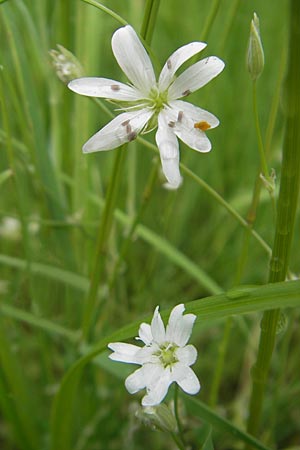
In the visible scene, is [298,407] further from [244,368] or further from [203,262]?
[203,262]

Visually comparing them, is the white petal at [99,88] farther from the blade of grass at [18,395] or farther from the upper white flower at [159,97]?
Answer: the blade of grass at [18,395]

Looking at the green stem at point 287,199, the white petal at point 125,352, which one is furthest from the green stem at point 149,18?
the white petal at point 125,352

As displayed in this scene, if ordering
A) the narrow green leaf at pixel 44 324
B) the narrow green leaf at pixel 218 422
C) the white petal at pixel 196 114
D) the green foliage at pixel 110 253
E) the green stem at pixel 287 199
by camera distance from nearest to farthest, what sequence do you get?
the green stem at pixel 287 199, the white petal at pixel 196 114, the narrow green leaf at pixel 218 422, the green foliage at pixel 110 253, the narrow green leaf at pixel 44 324

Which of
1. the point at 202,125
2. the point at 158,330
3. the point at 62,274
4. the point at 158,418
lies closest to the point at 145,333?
the point at 158,330

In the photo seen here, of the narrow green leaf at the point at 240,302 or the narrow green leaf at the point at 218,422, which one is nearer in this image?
the narrow green leaf at the point at 240,302

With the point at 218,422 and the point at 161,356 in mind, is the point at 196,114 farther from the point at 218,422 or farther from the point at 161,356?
the point at 218,422

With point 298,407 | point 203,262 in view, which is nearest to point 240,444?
point 298,407

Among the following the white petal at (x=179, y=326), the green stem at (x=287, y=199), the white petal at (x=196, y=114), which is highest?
the white petal at (x=196, y=114)
